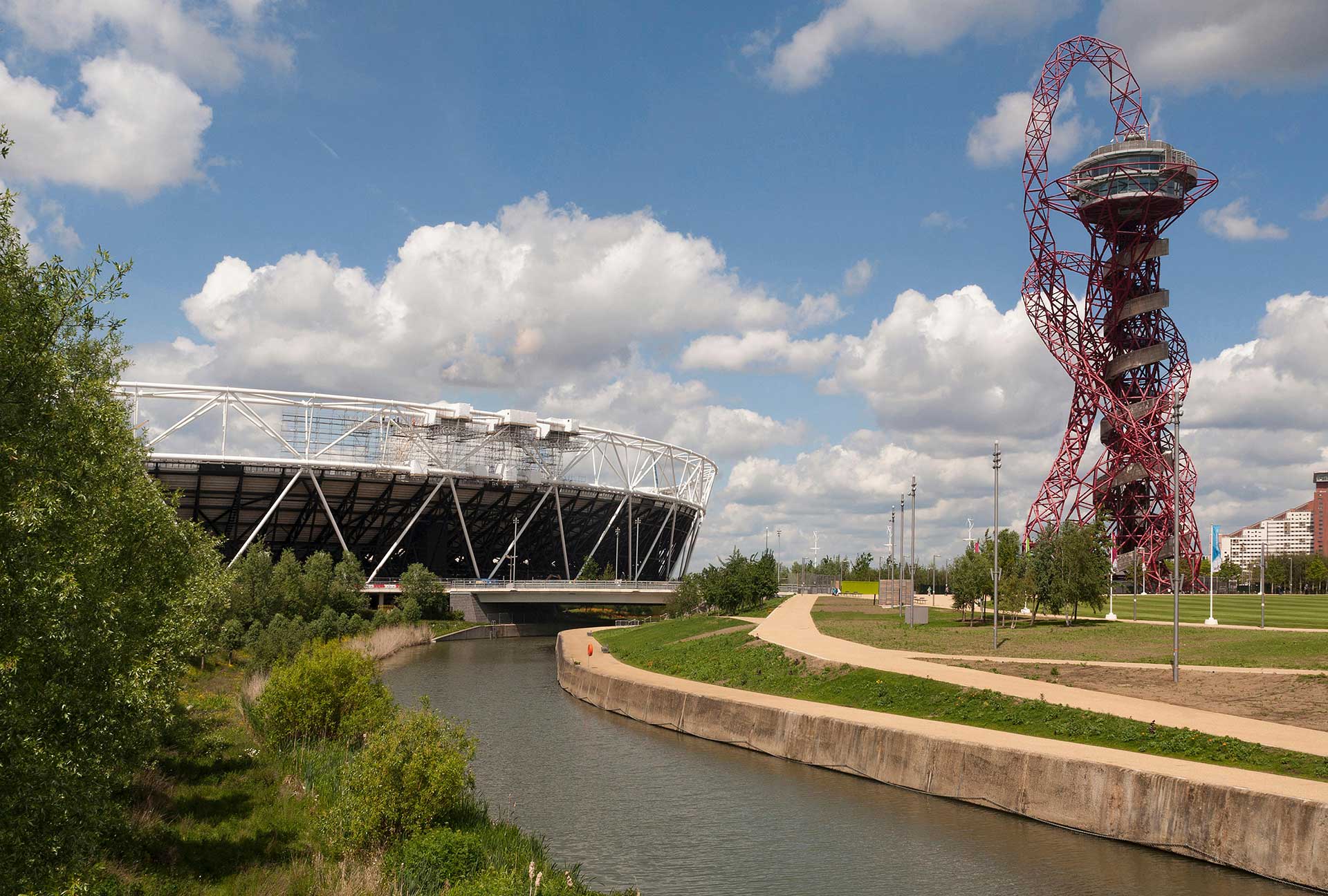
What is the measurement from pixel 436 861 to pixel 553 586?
72554 millimetres

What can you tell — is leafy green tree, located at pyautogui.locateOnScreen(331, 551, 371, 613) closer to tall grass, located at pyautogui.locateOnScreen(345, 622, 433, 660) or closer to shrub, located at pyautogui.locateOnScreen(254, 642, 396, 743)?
tall grass, located at pyautogui.locateOnScreen(345, 622, 433, 660)

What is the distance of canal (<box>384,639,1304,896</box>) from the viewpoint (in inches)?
694

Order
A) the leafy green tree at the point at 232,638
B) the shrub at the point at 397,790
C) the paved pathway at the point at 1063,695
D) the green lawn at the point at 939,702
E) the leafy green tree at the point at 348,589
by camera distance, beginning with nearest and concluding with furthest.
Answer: the shrub at the point at 397,790
the green lawn at the point at 939,702
the paved pathway at the point at 1063,695
the leafy green tree at the point at 232,638
the leafy green tree at the point at 348,589

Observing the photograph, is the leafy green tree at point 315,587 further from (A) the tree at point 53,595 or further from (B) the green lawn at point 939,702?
(A) the tree at point 53,595

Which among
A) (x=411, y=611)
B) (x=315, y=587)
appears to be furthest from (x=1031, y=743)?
(x=411, y=611)

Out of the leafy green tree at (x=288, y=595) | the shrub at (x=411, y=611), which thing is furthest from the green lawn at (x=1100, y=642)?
the shrub at (x=411, y=611)

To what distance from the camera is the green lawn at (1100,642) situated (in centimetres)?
3247

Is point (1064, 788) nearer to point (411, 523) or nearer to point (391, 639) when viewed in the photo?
point (391, 639)

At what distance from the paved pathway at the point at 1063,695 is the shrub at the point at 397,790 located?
16.3 meters

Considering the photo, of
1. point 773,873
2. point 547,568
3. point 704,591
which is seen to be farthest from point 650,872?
point 547,568

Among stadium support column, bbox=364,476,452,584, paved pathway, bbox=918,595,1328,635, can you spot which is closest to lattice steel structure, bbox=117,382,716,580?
stadium support column, bbox=364,476,452,584

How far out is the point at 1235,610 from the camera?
6325cm

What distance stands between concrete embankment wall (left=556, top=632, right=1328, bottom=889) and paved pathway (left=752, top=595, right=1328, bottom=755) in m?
3.45

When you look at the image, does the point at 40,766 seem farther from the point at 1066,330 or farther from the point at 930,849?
the point at 1066,330
